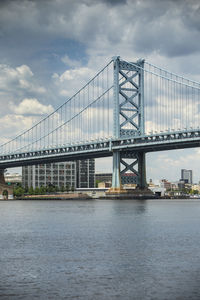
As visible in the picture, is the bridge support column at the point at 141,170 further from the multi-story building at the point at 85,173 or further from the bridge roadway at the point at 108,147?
the multi-story building at the point at 85,173

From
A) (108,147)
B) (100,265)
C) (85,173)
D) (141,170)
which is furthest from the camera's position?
(85,173)

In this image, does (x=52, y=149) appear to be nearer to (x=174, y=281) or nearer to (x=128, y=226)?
(x=128, y=226)

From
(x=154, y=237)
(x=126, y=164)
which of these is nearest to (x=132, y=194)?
(x=126, y=164)

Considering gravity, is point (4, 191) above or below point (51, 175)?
below

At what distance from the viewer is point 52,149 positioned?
10406 centimetres

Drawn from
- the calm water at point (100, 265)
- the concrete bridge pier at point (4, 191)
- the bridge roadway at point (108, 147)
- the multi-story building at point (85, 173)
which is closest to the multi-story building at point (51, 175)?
the multi-story building at point (85, 173)

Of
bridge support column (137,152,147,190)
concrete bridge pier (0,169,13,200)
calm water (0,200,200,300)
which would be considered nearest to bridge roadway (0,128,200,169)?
bridge support column (137,152,147,190)

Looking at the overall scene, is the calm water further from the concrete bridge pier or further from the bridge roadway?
the concrete bridge pier

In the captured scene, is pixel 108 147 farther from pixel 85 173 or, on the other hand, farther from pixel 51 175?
pixel 85 173

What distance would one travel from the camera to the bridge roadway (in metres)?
88.5

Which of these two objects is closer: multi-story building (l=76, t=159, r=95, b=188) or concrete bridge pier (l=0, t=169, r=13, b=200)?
concrete bridge pier (l=0, t=169, r=13, b=200)

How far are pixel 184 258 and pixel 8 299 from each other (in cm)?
899

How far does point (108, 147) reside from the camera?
99.1m

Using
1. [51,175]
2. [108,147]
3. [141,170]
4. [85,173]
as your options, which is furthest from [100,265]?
[85,173]
